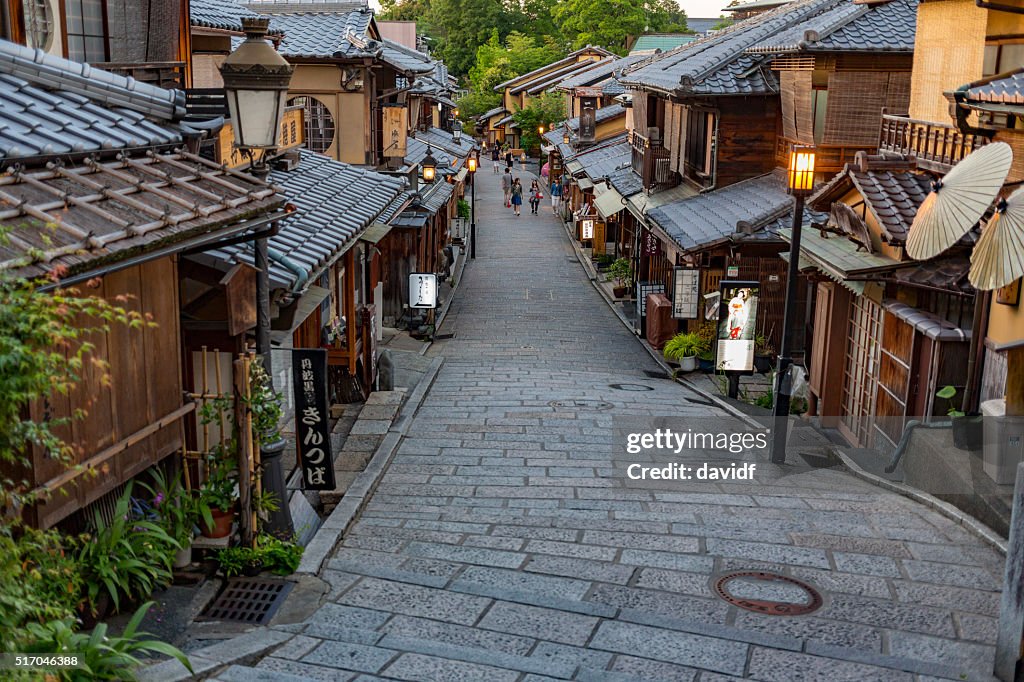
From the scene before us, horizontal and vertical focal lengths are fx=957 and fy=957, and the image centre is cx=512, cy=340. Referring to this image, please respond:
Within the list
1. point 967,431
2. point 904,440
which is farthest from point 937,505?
point 904,440

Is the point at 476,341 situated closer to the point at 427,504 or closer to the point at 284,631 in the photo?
the point at 427,504

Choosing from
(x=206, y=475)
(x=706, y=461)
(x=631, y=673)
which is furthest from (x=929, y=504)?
(x=206, y=475)

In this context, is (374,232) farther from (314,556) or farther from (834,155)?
(834,155)

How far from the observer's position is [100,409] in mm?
8203

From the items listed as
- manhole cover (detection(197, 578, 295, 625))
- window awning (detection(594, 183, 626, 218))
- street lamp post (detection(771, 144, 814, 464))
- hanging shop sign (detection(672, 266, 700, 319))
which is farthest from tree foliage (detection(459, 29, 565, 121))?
manhole cover (detection(197, 578, 295, 625))

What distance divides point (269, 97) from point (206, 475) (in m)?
4.01

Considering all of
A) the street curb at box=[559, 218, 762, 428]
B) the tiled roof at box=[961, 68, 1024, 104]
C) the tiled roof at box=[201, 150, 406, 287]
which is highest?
the tiled roof at box=[961, 68, 1024, 104]

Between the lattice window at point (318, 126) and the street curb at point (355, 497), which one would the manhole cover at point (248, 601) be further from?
the lattice window at point (318, 126)

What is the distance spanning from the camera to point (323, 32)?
85.4 ft

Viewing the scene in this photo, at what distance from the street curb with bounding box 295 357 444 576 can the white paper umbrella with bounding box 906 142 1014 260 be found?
813 cm

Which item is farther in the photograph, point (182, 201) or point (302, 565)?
point (302, 565)

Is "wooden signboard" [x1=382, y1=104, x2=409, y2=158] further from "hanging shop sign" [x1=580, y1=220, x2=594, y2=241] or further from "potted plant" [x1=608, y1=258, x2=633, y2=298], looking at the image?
"hanging shop sign" [x1=580, y1=220, x2=594, y2=241]

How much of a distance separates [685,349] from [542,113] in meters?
58.6

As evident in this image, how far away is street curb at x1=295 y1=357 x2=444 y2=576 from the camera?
10.2 meters
